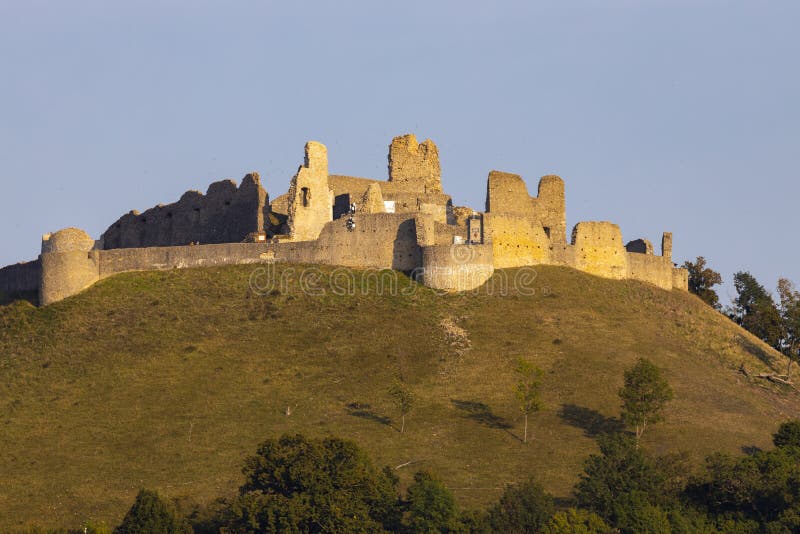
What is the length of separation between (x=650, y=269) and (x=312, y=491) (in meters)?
36.5

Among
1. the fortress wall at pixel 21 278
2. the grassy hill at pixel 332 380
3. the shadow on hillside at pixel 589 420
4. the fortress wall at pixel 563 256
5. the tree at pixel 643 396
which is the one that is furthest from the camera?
the fortress wall at pixel 21 278

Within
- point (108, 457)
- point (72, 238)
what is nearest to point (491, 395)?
point (108, 457)

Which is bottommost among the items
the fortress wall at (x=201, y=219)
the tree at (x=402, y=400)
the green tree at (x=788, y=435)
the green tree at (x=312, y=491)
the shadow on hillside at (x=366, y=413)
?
the green tree at (x=312, y=491)

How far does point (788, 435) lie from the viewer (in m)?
62.3

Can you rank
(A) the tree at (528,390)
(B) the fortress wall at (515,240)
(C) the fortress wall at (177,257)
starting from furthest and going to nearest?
(C) the fortress wall at (177,257)
(B) the fortress wall at (515,240)
(A) the tree at (528,390)

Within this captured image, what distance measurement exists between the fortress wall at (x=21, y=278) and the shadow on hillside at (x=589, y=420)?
3318 centimetres

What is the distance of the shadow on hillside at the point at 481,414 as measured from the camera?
65.4 metres

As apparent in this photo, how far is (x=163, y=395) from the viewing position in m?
68.4

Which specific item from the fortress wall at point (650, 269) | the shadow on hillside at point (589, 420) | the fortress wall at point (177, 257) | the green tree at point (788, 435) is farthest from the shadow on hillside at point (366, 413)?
the fortress wall at point (650, 269)

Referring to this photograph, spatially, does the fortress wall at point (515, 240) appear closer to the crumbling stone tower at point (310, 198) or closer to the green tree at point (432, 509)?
the crumbling stone tower at point (310, 198)

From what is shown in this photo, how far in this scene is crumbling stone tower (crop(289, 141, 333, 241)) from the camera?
8319 cm

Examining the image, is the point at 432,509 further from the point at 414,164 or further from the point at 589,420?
the point at 414,164

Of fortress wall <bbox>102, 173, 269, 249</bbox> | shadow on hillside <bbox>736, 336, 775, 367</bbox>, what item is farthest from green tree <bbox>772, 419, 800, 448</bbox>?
fortress wall <bbox>102, 173, 269, 249</bbox>

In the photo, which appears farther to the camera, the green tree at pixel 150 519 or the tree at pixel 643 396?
the tree at pixel 643 396
